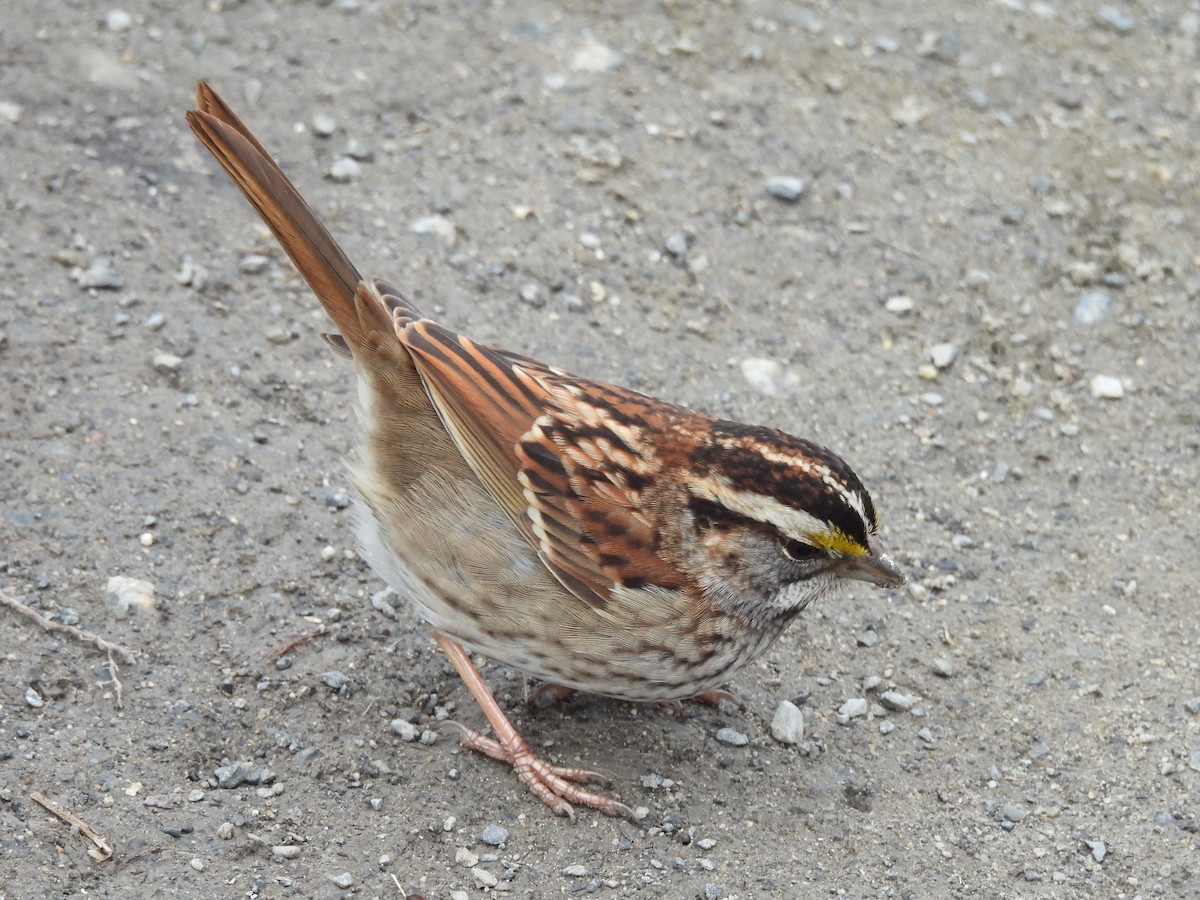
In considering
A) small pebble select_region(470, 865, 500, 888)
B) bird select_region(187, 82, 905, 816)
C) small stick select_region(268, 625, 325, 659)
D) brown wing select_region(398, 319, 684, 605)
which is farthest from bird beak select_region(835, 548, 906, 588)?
small stick select_region(268, 625, 325, 659)

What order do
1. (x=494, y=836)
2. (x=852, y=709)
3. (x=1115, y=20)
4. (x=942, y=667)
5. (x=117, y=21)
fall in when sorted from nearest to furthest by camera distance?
(x=494, y=836) → (x=852, y=709) → (x=942, y=667) → (x=117, y=21) → (x=1115, y=20)

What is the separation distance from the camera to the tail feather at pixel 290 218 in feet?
15.2

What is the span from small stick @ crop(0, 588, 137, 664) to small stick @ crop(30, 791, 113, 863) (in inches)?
25.9

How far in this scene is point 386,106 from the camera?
24.2ft

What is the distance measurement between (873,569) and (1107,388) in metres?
2.45

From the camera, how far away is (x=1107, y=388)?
652 centimetres

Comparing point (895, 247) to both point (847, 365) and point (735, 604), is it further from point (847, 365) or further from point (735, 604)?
point (735, 604)

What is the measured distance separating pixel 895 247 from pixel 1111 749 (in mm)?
2921

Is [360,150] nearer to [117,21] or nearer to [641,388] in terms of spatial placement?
[117,21]

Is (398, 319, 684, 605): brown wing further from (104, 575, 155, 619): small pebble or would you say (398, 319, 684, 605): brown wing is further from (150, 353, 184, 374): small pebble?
(150, 353, 184, 374): small pebble

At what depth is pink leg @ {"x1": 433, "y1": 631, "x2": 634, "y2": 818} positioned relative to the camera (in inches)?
183

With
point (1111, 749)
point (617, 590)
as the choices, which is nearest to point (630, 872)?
point (617, 590)

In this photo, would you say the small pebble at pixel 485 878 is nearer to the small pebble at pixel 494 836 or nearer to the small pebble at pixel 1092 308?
the small pebble at pixel 494 836

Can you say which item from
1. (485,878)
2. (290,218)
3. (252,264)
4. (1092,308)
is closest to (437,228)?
(252,264)
